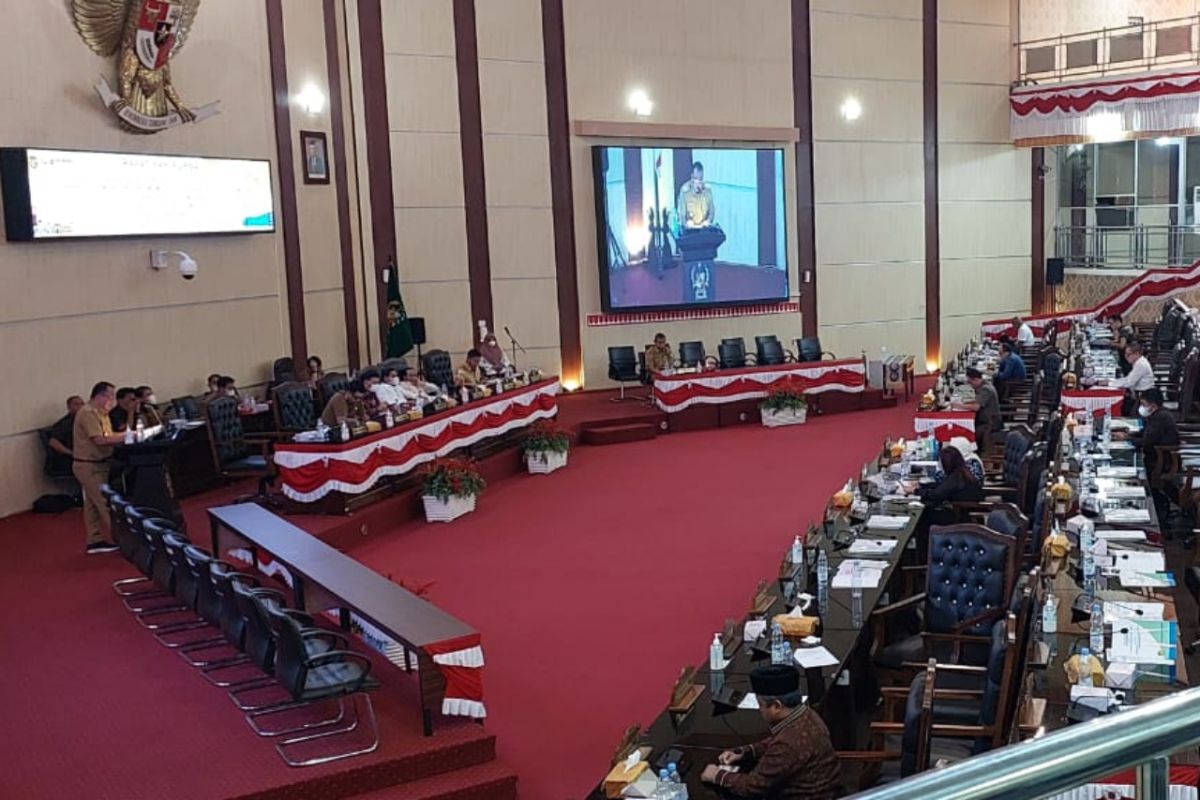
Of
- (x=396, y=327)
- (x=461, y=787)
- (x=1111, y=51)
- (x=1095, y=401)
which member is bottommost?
(x=461, y=787)

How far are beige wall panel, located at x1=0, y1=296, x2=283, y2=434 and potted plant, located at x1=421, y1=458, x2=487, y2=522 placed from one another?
281 cm

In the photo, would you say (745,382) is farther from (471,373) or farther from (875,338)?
(875,338)

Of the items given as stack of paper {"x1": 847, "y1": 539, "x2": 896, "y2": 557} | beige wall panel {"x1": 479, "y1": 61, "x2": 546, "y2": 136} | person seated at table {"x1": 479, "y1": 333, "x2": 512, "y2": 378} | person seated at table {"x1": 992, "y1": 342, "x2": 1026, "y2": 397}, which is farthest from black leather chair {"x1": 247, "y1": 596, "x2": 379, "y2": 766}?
beige wall panel {"x1": 479, "y1": 61, "x2": 546, "y2": 136}

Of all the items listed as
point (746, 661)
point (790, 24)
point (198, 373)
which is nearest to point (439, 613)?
point (746, 661)

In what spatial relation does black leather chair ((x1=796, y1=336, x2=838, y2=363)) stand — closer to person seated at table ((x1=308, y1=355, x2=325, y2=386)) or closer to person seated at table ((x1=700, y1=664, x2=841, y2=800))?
person seated at table ((x1=308, y1=355, x2=325, y2=386))

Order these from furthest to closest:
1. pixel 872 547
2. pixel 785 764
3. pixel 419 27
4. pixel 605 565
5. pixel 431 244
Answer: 1. pixel 431 244
2. pixel 419 27
3. pixel 605 565
4. pixel 872 547
5. pixel 785 764

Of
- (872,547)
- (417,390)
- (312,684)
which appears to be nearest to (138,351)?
(417,390)

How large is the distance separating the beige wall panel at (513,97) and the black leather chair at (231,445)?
7.31 m

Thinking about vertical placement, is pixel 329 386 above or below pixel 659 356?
above

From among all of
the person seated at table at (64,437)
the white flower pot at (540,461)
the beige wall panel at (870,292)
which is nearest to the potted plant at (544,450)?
the white flower pot at (540,461)

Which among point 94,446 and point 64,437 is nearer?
point 94,446

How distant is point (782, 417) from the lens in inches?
630

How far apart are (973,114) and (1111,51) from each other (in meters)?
2.29

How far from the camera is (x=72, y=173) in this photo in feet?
34.7
